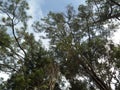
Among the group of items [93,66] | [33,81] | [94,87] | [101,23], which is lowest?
[33,81]

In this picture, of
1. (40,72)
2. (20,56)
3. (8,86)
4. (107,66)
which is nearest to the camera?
(40,72)

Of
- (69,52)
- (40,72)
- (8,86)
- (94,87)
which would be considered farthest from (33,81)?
(94,87)

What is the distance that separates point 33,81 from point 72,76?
4.62m

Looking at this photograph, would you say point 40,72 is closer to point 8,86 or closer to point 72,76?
point 8,86

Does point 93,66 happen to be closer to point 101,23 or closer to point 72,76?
point 72,76

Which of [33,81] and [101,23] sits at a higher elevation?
[101,23]

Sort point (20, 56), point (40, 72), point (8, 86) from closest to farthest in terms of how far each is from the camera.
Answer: point (40, 72), point (8, 86), point (20, 56)

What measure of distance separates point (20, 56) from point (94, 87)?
17.3 ft

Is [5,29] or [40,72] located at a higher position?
[5,29]

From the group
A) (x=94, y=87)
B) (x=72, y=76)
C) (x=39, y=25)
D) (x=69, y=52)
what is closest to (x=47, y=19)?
(x=39, y=25)

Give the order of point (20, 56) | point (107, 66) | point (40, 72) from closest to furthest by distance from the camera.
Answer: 1. point (40, 72)
2. point (20, 56)
3. point (107, 66)

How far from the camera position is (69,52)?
747 inches

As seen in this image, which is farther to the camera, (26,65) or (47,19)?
(47,19)

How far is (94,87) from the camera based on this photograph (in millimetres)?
19609
